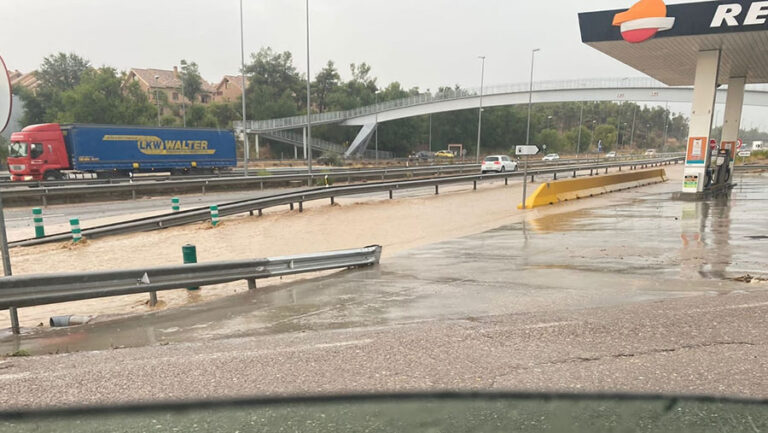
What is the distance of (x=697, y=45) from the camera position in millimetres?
19391

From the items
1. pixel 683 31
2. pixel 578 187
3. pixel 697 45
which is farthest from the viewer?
pixel 578 187

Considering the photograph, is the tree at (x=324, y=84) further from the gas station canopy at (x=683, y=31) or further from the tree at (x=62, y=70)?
the gas station canopy at (x=683, y=31)

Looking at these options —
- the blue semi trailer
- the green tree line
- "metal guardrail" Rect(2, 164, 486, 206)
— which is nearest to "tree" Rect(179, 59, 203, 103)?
the green tree line

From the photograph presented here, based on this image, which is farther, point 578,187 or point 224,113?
point 224,113

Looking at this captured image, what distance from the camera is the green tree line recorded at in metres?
68.2

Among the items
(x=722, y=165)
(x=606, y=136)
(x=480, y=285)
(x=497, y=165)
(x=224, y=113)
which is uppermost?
(x=224, y=113)

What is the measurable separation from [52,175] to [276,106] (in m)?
54.8

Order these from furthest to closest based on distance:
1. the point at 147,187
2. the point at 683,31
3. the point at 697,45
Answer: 1. the point at 147,187
2. the point at 697,45
3. the point at 683,31

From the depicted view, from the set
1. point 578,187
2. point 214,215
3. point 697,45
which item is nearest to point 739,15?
point 697,45

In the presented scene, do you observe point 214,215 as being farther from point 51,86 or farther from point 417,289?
point 51,86

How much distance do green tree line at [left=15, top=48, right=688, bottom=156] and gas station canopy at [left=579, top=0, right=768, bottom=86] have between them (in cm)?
4398

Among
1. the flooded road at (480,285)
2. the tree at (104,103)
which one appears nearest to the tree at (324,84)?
the tree at (104,103)

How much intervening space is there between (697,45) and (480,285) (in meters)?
18.5

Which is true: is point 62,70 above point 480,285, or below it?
above
